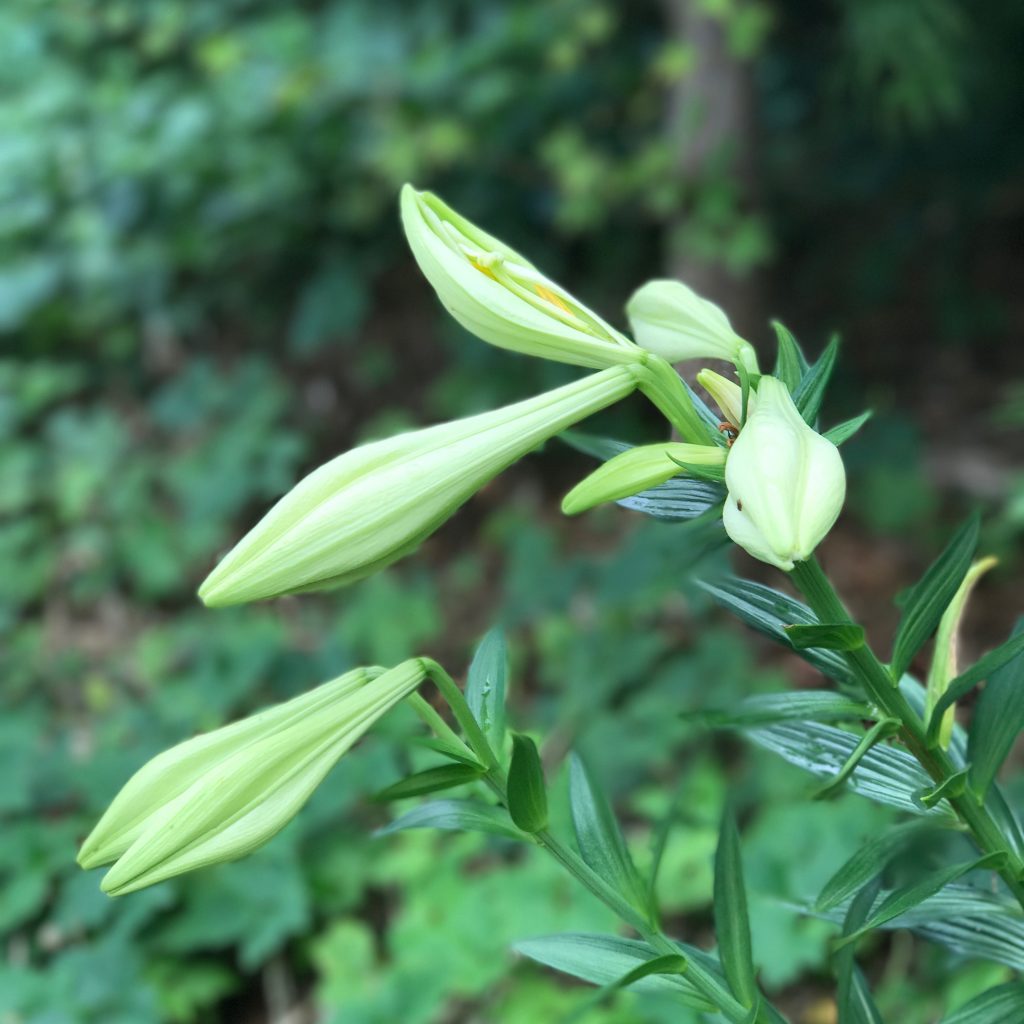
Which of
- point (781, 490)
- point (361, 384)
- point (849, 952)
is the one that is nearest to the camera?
point (781, 490)

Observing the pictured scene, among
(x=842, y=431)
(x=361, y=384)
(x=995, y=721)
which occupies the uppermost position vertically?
(x=842, y=431)

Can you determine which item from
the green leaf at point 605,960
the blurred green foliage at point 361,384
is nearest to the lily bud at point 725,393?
the green leaf at point 605,960

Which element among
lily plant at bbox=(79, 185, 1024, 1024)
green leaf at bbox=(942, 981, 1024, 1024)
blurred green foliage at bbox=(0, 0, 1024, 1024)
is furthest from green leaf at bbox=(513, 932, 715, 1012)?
blurred green foliage at bbox=(0, 0, 1024, 1024)

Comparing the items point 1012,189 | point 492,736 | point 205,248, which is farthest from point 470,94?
point 492,736

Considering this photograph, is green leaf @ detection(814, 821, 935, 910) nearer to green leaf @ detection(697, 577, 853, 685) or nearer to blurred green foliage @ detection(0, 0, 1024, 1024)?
green leaf @ detection(697, 577, 853, 685)

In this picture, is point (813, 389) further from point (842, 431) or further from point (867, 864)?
point (867, 864)

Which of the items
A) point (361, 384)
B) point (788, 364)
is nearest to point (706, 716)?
point (788, 364)
